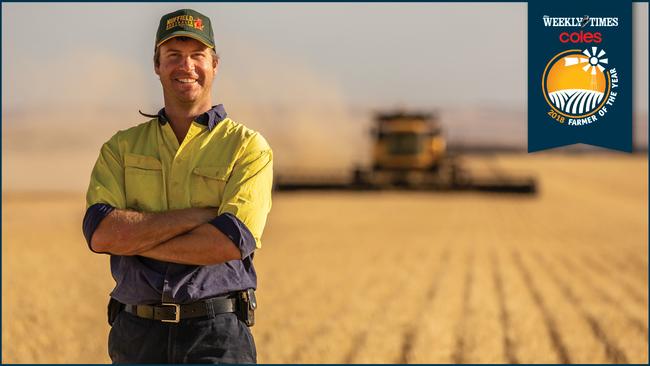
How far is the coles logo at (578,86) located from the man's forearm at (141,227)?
2.98m

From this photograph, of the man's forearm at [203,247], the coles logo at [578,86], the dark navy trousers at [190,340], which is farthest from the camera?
the coles logo at [578,86]

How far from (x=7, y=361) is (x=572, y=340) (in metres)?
5.21

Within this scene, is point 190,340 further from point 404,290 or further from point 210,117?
point 404,290

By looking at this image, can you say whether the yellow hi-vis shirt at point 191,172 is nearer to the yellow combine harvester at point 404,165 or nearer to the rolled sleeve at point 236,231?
the rolled sleeve at point 236,231

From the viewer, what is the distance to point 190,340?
313 cm

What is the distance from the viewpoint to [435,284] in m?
12.4

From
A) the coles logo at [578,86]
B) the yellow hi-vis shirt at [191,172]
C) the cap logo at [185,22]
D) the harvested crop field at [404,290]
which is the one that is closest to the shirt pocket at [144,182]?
the yellow hi-vis shirt at [191,172]

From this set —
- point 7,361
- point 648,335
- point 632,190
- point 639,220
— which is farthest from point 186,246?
point 632,190

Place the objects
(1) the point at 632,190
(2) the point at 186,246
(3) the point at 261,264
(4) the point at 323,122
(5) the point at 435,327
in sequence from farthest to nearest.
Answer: (4) the point at 323,122
(1) the point at 632,190
(3) the point at 261,264
(5) the point at 435,327
(2) the point at 186,246

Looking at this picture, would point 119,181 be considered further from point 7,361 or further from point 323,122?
point 323,122

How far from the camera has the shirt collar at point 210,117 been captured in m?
3.12

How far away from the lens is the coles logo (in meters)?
5.46

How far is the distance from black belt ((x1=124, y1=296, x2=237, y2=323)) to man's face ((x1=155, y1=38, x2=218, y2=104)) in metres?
0.68

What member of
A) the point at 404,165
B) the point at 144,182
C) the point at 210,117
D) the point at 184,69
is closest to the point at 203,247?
the point at 144,182
